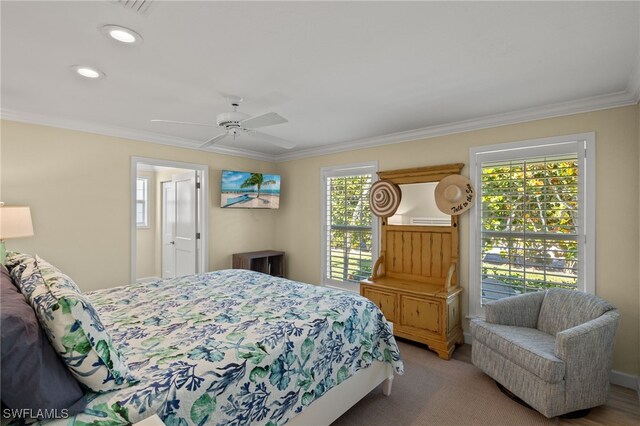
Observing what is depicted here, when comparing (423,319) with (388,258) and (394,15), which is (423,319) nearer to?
(388,258)

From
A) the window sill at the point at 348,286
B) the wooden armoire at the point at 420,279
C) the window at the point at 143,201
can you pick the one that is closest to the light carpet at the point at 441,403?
the wooden armoire at the point at 420,279

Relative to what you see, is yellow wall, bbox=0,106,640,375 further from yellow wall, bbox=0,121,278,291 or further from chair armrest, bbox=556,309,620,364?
chair armrest, bbox=556,309,620,364

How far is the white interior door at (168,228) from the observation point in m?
5.19

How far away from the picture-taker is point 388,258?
4031 millimetres

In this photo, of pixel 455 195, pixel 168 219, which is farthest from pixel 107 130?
pixel 455 195

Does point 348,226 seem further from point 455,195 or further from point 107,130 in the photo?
point 107,130

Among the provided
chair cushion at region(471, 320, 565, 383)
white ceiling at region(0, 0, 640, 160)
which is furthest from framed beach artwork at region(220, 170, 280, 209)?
chair cushion at region(471, 320, 565, 383)

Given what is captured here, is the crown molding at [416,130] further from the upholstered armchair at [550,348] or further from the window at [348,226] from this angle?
the upholstered armchair at [550,348]

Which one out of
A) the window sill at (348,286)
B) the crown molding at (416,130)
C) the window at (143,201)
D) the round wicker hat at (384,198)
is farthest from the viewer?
the window at (143,201)

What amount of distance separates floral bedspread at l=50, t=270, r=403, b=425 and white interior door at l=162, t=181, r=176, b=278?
8.61 feet

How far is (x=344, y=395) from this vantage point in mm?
2088

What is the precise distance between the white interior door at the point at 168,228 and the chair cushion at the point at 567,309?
16.8ft

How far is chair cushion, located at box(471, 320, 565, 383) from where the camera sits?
83.8 inches

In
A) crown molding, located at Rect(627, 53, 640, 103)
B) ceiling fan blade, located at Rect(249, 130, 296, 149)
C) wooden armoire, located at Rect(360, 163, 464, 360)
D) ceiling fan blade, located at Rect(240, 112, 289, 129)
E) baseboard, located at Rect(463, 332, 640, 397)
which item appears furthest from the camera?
wooden armoire, located at Rect(360, 163, 464, 360)
